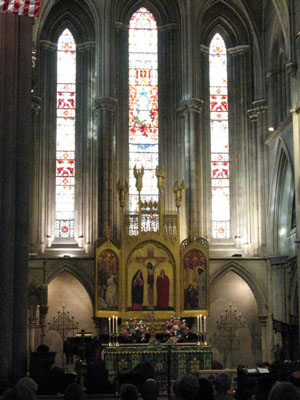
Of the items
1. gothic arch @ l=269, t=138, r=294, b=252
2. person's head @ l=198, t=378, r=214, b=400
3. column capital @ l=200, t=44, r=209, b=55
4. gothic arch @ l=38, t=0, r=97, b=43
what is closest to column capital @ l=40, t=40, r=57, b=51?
gothic arch @ l=38, t=0, r=97, b=43

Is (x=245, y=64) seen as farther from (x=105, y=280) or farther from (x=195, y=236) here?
(x=105, y=280)

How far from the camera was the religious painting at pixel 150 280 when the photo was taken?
961 inches

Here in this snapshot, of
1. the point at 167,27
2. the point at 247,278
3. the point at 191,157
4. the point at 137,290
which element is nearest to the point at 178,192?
the point at 191,157

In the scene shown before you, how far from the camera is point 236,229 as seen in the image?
27.7 metres

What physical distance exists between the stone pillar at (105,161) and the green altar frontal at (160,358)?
663 centimetres

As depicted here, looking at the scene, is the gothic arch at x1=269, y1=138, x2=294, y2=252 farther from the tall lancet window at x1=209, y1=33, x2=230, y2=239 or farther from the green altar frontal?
the green altar frontal

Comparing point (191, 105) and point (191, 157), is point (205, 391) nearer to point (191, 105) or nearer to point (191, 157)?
point (191, 157)

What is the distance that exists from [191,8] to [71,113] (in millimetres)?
6329

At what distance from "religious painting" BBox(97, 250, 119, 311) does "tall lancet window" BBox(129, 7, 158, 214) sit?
375 cm

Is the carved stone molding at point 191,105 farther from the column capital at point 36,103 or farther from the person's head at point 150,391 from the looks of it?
the person's head at point 150,391

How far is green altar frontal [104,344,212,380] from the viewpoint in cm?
2053

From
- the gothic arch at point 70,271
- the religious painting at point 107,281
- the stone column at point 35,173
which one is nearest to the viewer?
the religious painting at point 107,281

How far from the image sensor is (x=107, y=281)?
24.3 m

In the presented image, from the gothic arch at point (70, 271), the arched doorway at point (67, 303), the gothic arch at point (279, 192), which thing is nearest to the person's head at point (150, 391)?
the gothic arch at point (279, 192)
